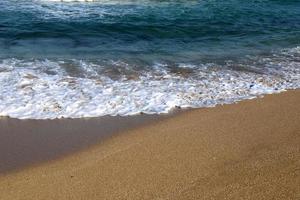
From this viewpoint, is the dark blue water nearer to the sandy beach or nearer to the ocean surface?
the ocean surface

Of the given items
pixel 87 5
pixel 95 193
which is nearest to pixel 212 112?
pixel 95 193

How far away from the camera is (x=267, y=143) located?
5.06 m

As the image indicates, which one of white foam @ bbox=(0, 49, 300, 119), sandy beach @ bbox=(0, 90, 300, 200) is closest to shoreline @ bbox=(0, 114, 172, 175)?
sandy beach @ bbox=(0, 90, 300, 200)

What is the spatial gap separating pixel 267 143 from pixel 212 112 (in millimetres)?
1165

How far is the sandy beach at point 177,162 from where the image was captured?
408cm

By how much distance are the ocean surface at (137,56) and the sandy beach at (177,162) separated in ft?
2.32

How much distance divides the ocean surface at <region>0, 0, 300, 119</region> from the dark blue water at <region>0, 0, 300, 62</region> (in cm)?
2

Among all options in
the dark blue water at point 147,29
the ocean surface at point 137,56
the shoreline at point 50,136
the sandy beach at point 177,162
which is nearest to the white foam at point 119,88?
the ocean surface at point 137,56

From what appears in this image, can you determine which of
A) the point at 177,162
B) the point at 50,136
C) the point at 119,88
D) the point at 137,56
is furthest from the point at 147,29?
the point at 177,162

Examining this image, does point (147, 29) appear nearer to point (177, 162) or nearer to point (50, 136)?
point (50, 136)

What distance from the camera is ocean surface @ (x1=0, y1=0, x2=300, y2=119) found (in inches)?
257

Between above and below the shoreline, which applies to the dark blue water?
below

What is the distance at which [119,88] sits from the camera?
702cm

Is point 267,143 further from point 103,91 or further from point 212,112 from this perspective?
point 103,91
